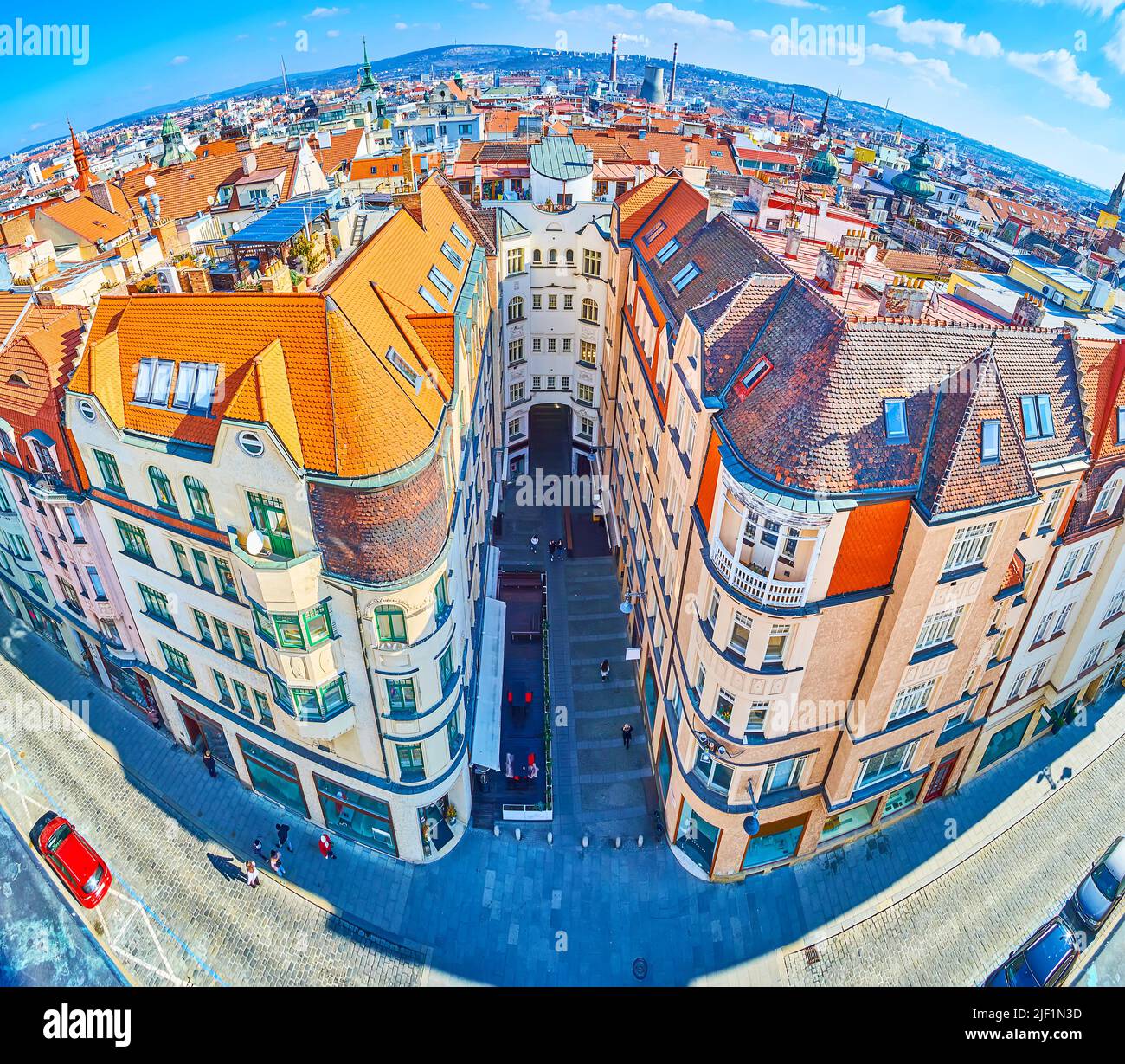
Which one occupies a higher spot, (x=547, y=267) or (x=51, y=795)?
(x=547, y=267)

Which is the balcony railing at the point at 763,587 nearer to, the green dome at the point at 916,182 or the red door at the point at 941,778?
the red door at the point at 941,778

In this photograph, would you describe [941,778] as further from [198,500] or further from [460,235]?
[460,235]

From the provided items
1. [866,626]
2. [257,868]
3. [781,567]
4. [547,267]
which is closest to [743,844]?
[866,626]

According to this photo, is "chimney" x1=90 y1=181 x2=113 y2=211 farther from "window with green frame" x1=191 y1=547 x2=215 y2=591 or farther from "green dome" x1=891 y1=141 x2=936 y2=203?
"green dome" x1=891 y1=141 x2=936 y2=203

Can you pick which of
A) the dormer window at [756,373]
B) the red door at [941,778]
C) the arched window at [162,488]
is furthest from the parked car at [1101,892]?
the arched window at [162,488]

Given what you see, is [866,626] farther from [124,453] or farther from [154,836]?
[154,836]

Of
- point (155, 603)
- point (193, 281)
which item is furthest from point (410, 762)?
point (193, 281)
